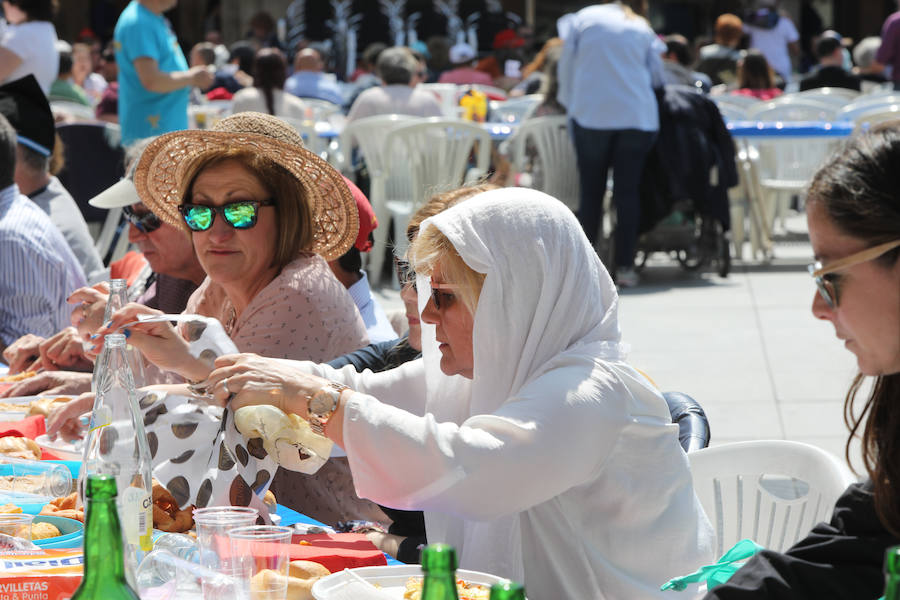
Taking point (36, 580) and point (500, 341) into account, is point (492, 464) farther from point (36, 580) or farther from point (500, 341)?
point (36, 580)

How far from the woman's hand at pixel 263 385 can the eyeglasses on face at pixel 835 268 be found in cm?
91

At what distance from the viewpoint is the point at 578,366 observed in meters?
2.24

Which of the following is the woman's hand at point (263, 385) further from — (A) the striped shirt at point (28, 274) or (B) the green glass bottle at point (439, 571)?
(A) the striped shirt at point (28, 274)

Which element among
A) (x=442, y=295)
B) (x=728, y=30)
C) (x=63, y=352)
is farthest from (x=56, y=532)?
(x=728, y=30)

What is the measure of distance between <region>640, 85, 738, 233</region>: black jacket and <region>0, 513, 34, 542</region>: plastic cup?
7.70m

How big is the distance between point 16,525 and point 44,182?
356 centimetres

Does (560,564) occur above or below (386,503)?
below

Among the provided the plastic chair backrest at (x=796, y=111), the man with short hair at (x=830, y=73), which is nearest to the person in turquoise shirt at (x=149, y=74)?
the plastic chair backrest at (x=796, y=111)

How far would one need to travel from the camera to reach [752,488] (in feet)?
9.09

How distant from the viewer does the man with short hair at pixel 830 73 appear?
14.1 m

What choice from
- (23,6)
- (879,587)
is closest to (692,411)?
(879,587)

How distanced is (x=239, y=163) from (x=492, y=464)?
152 centimetres

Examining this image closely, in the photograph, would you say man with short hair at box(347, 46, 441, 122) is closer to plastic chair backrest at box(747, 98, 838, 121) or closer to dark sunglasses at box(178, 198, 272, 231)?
plastic chair backrest at box(747, 98, 838, 121)

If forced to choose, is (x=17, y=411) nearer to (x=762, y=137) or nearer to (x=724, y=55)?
(x=762, y=137)
